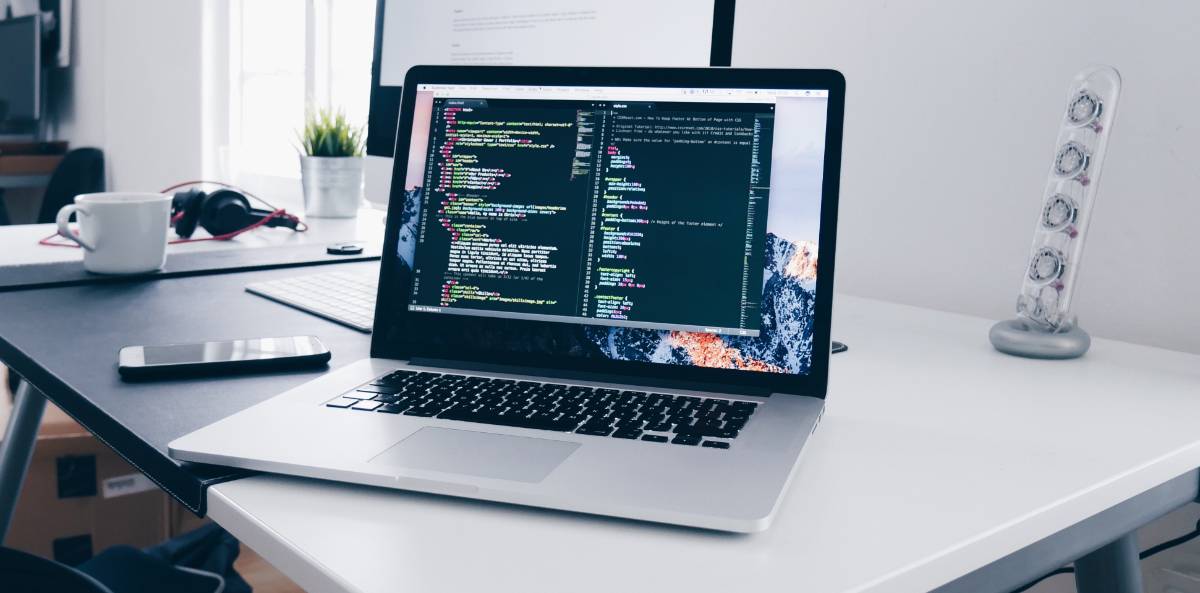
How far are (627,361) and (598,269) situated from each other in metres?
0.07

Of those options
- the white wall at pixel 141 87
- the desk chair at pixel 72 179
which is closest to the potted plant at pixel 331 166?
the white wall at pixel 141 87

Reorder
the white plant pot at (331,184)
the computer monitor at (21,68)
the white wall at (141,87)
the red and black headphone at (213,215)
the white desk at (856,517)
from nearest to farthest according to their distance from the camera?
the white desk at (856,517) → the red and black headphone at (213,215) → the white plant pot at (331,184) → the white wall at (141,87) → the computer monitor at (21,68)

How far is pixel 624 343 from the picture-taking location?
0.68 meters

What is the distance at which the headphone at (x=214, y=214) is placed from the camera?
4.49 ft

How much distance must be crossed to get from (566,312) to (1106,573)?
17.1 inches

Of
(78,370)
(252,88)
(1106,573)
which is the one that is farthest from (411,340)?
(252,88)

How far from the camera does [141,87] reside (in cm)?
340

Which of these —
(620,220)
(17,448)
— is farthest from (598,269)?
(17,448)

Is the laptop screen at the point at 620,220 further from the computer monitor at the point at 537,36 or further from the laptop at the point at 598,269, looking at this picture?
the computer monitor at the point at 537,36

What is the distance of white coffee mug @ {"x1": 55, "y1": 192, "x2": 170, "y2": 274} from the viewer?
39.9 inches

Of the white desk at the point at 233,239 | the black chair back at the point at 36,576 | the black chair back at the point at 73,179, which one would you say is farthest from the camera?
the black chair back at the point at 73,179

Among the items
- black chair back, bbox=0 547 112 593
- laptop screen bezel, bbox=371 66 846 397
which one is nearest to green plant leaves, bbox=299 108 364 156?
laptop screen bezel, bbox=371 66 846 397

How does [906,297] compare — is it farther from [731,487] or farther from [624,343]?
[731,487]

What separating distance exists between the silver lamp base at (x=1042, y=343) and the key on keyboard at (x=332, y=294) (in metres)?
0.56
